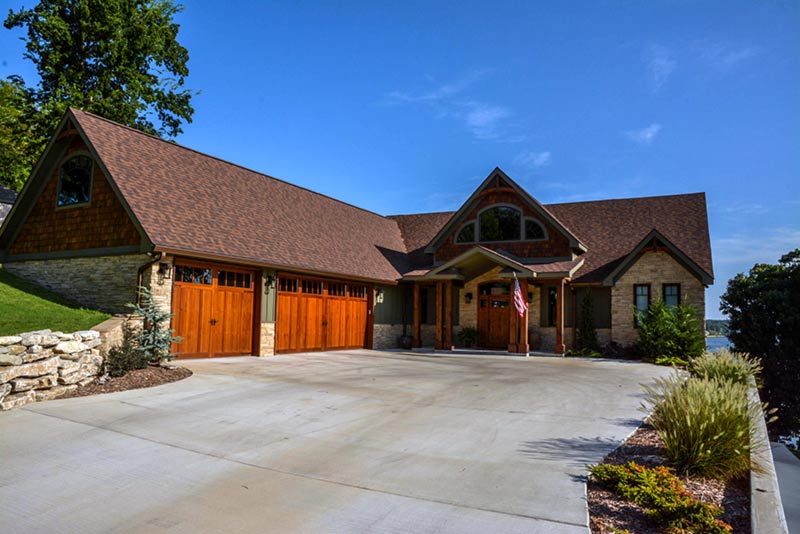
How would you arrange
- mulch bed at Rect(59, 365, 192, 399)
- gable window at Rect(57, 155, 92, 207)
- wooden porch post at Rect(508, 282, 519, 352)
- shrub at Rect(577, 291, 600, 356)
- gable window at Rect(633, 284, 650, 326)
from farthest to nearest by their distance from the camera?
shrub at Rect(577, 291, 600, 356) → gable window at Rect(633, 284, 650, 326) → wooden porch post at Rect(508, 282, 519, 352) → gable window at Rect(57, 155, 92, 207) → mulch bed at Rect(59, 365, 192, 399)

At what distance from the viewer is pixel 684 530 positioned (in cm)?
429

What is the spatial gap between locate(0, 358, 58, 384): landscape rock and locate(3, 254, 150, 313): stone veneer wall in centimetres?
422

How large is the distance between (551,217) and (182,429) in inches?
679

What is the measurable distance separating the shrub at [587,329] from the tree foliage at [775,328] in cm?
772

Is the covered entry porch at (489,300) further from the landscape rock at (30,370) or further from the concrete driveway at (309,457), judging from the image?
the landscape rock at (30,370)

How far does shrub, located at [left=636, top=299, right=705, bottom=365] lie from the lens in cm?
1831

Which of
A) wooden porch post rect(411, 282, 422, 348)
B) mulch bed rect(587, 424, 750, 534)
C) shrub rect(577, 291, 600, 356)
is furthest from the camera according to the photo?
wooden porch post rect(411, 282, 422, 348)

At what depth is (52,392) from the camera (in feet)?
30.7

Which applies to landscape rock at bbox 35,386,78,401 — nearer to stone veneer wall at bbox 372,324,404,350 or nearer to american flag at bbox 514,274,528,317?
stone veneer wall at bbox 372,324,404,350

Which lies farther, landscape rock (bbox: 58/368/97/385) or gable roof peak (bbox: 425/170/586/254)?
gable roof peak (bbox: 425/170/586/254)

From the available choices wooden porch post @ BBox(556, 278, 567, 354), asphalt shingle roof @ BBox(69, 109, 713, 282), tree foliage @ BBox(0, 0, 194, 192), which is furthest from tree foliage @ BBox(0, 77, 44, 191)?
wooden porch post @ BBox(556, 278, 567, 354)

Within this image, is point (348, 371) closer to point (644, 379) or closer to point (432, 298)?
point (644, 379)

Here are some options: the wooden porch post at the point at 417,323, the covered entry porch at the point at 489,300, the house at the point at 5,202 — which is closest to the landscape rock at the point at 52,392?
the covered entry porch at the point at 489,300

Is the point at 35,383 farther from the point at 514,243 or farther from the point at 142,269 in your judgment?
the point at 514,243
